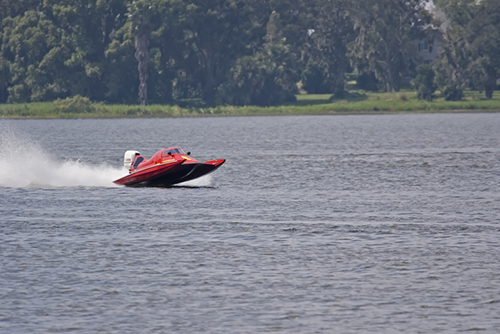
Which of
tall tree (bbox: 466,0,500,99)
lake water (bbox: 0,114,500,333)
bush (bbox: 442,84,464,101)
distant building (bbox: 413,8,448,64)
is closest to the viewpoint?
lake water (bbox: 0,114,500,333)

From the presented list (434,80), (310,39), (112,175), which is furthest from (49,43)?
(112,175)

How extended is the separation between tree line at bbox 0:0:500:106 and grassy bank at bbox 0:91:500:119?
301cm

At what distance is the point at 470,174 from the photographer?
4809 cm

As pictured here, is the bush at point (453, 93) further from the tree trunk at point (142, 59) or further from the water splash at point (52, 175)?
the water splash at point (52, 175)

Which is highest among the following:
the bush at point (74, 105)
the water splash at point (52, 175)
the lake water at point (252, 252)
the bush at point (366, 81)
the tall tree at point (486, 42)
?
the tall tree at point (486, 42)

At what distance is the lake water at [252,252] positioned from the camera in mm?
18719

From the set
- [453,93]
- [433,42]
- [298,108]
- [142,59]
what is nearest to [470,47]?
[453,93]

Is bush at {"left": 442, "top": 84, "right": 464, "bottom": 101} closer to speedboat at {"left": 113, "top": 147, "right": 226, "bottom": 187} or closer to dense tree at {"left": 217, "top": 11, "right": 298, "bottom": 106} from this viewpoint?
dense tree at {"left": 217, "top": 11, "right": 298, "bottom": 106}

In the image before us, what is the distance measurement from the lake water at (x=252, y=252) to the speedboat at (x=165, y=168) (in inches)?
26.0

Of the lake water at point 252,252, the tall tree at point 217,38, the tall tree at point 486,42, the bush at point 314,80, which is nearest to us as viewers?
the lake water at point 252,252

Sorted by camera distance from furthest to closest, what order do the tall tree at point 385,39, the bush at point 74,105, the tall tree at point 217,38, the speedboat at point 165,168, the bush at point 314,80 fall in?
1. the bush at point 314,80
2. the tall tree at point 217,38
3. the tall tree at point 385,39
4. the bush at point 74,105
5. the speedboat at point 165,168

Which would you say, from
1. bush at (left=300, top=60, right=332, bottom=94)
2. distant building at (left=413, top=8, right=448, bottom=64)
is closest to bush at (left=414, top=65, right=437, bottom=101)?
distant building at (left=413, top=8, right=448, bottom=64)

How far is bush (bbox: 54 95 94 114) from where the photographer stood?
152 m

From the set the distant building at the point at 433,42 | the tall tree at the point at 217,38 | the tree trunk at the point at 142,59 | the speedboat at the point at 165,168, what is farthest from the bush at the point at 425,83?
the speedboat at the point at 165,168
